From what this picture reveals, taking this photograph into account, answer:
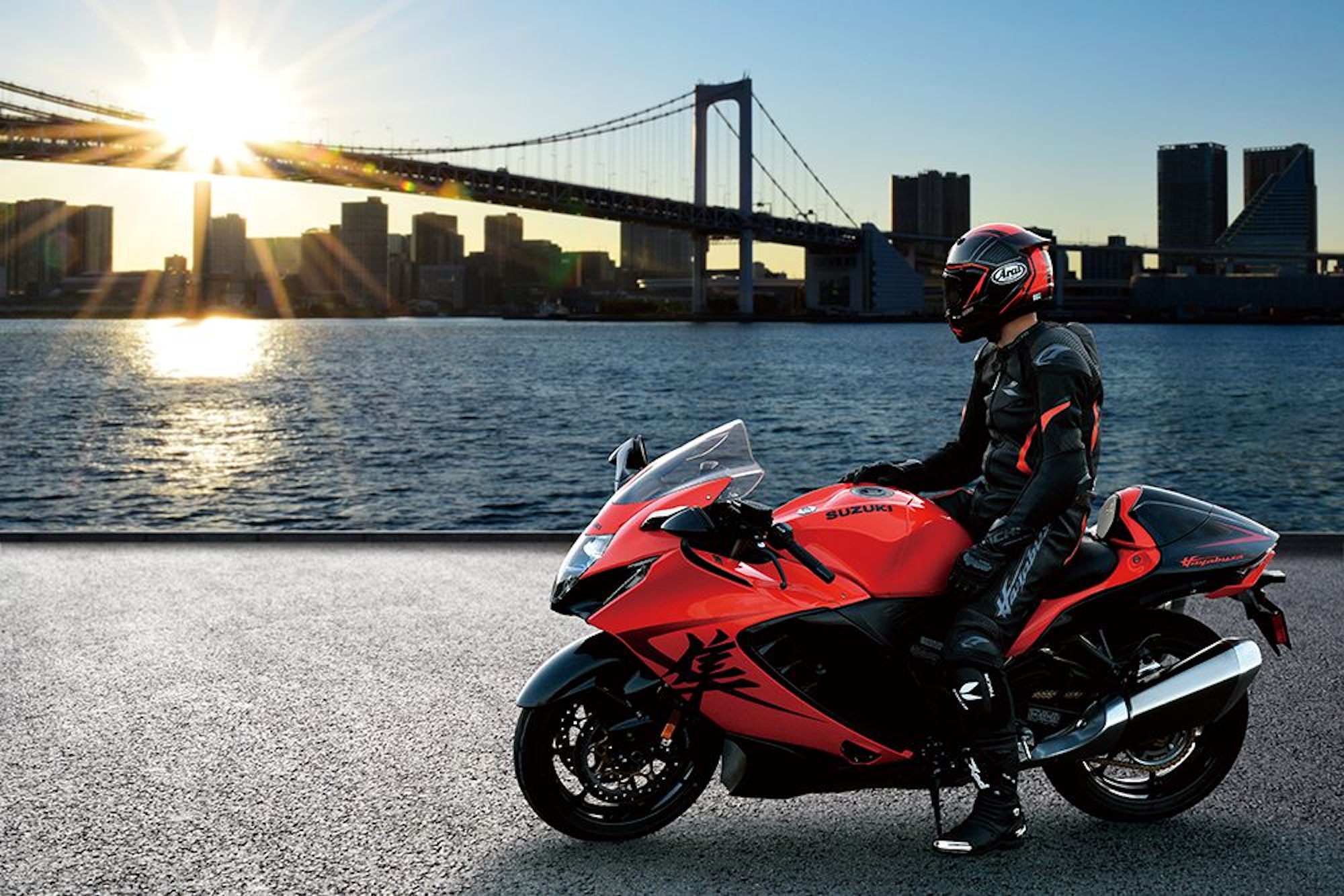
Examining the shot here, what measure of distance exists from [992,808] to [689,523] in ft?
3.61

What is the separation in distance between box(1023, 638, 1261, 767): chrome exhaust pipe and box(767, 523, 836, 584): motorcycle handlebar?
75cm

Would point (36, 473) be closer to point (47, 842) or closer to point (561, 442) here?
point (561, 442)

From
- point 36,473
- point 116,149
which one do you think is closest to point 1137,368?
point 116,149

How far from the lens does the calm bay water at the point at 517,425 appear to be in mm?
21828

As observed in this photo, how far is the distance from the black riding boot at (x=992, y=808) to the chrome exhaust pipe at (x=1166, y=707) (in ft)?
0.42

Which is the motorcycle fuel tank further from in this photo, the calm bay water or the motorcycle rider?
the calm bay water

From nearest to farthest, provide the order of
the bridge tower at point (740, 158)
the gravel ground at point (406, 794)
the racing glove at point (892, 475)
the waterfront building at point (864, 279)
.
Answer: the gravel ground at point (406, 794), the racing glove at point (892, 475), the bridge tower at point (740, 158), the waterfront building at point (864, 279)

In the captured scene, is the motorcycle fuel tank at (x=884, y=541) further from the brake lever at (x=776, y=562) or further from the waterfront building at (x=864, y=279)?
the waterfront building at (x=864, y=279)

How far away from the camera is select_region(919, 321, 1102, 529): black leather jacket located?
3.35 m

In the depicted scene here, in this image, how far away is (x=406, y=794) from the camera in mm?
4008

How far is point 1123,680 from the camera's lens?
12.1 feet

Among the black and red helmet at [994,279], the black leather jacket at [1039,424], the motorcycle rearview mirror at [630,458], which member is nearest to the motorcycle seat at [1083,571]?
the black leather jacket at [1039,424]

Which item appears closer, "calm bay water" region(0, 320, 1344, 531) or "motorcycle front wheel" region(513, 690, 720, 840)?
"motorcycle front wheel" region(513, 690, 720, 840)

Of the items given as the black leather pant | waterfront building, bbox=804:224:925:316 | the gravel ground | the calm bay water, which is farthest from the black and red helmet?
waterfront building, bbox=804:224:925:316
